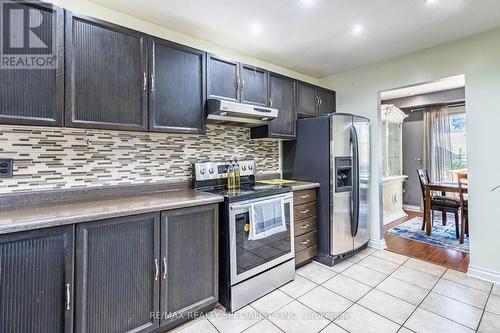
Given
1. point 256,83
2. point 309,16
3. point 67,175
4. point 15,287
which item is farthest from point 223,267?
point 309,16

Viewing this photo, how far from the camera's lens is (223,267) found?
2.01 metres

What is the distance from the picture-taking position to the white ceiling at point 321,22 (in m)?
1.99

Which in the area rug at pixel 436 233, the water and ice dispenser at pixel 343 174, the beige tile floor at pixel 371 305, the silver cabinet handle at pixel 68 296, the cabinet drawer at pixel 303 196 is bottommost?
the beige tile floor at pixel 371 305

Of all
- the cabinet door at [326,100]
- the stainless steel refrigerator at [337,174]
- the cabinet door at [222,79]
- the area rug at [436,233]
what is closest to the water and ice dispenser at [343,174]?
the stainless steel refrigerator at [337,174]

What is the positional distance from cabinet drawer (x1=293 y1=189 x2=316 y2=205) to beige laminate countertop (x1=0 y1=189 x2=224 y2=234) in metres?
1.04

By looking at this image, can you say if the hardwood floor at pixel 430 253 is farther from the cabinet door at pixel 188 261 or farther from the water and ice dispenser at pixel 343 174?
the cabinet door at pixel 188 261

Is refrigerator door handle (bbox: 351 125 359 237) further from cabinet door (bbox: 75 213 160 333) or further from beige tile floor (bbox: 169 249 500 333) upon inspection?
cabinet door (bbox: 75 213 160 333)

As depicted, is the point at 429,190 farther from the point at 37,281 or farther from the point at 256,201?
the point at 37,281

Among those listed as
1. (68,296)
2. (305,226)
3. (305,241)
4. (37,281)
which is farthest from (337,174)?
(37,281)

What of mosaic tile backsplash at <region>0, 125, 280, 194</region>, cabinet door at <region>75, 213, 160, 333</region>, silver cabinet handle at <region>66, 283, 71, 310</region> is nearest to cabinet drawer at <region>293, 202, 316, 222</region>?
mosaic tile backsplash at <region>0, 125, 280, 194</region>

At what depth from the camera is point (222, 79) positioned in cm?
238

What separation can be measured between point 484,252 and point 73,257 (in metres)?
3.55

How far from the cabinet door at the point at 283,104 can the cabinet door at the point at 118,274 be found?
5.84 ft

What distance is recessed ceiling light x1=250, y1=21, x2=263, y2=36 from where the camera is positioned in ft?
7.47
